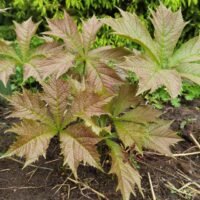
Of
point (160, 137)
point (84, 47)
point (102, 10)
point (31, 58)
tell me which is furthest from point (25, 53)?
point (102, 10)

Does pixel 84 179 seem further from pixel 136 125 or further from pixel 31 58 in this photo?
pixel 31 58

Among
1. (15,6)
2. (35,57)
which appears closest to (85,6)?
(15,6)

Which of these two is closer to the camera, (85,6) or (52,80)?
(52,80)

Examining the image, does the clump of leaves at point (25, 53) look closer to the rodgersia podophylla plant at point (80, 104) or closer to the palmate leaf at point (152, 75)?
the rodgersia podophylla plant at point (80, 104)

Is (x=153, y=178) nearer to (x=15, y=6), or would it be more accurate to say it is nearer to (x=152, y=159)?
(x=152, y=159)

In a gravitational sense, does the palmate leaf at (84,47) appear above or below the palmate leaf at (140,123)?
above

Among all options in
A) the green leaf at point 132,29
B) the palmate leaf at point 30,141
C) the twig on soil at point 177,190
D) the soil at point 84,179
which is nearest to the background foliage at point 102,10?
the soil at point 84,179
